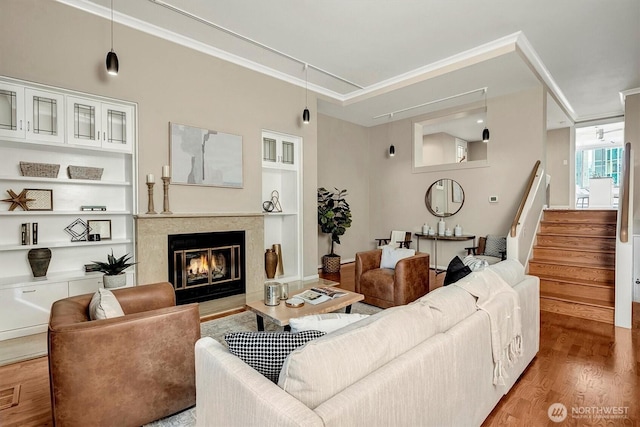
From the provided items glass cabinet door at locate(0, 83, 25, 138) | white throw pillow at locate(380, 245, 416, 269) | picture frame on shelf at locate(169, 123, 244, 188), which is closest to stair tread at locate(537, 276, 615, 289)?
white throw pillow at locate(380, 245, 416, 269)

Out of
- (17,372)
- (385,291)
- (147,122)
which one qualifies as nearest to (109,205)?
(147,122)

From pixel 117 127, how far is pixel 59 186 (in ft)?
2.80

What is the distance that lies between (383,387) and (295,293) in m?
2.13

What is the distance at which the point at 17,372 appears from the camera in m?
2.40

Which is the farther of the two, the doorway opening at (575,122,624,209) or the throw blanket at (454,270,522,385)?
the doorway opening at (575,122,624,209)

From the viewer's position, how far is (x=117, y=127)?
347 centimetres

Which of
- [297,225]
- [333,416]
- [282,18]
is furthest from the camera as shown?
[297,225]

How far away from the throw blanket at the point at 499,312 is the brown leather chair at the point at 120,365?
1.77 m

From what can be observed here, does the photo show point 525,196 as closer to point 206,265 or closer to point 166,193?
point 206,265

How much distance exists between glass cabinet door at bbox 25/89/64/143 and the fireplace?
4.94ft

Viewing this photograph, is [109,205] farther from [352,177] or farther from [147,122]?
[352,177]

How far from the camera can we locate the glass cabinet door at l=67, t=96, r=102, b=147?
3.15 m

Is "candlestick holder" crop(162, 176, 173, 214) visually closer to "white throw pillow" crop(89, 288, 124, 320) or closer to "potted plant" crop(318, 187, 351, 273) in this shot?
"white throw pillow" crop(89, 288, 124, 320)

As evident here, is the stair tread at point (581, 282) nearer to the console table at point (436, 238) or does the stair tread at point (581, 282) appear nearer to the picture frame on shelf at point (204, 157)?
the console table at point (436, 238)
